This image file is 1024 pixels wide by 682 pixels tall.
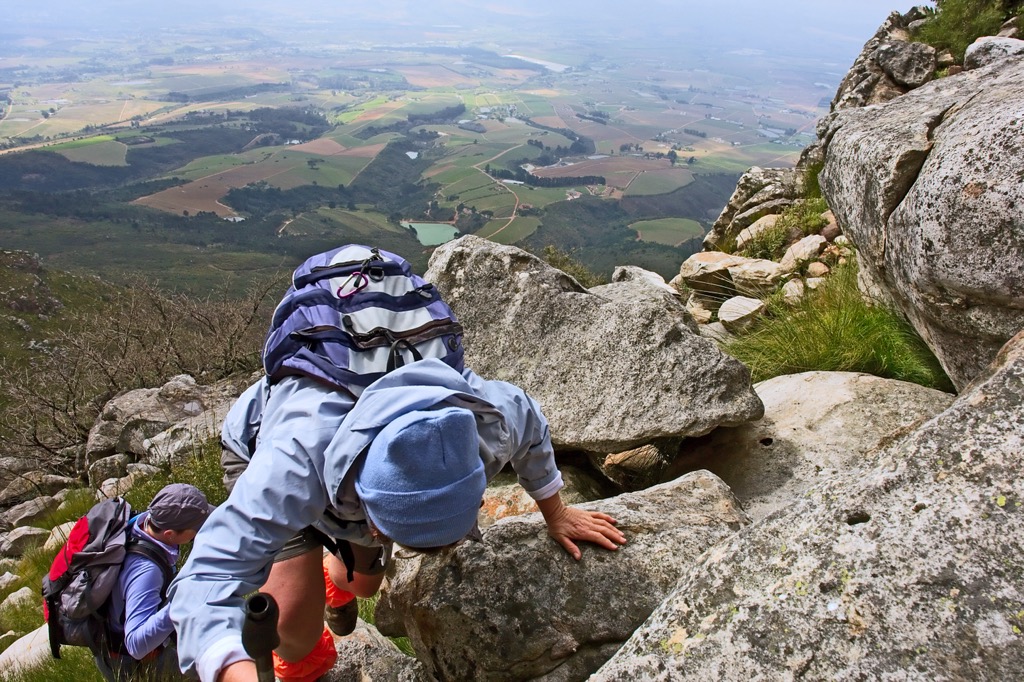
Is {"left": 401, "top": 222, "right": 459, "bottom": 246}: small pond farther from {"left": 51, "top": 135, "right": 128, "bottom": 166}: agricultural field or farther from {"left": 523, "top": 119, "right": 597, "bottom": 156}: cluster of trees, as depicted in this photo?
{"left": 51, "top": 135, "right": 128, "bottom": 166}: agricultural field

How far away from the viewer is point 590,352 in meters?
5.59

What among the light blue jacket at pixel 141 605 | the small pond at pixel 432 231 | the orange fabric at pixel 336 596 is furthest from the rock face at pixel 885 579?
the small pond at pixel 432 231

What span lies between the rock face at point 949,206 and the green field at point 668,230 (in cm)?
8171

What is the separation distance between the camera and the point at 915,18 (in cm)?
1580

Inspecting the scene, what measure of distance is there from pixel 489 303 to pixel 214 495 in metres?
3.56

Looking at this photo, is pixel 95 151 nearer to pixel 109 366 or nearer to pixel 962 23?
pixel 109 366

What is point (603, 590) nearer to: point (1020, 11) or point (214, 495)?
point (214, 495)

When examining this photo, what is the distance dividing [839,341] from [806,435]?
134 cm

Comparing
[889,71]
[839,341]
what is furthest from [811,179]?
[839,341]

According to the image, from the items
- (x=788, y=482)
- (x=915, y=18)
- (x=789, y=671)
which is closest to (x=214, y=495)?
(x=788, y=482)

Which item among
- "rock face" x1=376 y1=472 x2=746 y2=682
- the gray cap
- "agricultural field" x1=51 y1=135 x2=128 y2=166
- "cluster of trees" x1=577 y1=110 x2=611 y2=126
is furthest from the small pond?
"cluster of trees" x1=577 y1=110 x2=611 y2=126

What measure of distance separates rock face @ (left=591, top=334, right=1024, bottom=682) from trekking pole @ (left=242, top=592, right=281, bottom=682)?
1197 millimetres

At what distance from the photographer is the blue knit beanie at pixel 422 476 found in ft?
7.27

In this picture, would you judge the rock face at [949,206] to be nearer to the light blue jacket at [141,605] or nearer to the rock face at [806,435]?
the rock face at [806,435]
